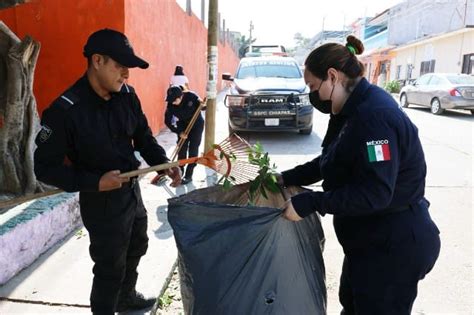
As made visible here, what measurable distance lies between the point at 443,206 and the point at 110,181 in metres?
4.21

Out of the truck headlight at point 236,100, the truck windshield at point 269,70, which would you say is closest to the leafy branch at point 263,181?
the truck headlight at point 236,100

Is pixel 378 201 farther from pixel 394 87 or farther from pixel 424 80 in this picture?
pixel 394 87

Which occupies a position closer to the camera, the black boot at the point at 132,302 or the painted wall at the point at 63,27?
the black boot at the point at 132,302

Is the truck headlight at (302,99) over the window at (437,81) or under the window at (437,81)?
under

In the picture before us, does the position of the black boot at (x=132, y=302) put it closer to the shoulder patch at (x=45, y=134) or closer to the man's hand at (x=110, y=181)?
the man's hand at (x=110, y=181)

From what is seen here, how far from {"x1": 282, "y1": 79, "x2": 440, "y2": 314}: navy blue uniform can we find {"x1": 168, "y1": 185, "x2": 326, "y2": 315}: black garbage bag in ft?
0.63

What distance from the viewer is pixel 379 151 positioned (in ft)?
5.13

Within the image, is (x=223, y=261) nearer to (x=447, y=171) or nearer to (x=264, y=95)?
(x=447, y=171)

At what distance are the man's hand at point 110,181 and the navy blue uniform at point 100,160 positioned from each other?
2cm

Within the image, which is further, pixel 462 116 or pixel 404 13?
pixel 404 13

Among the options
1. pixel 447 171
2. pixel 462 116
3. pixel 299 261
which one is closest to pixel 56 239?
pixel 299 261

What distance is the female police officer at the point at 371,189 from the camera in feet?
5.23

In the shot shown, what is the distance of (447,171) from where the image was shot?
656cm

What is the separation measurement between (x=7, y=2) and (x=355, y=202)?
170 cm
